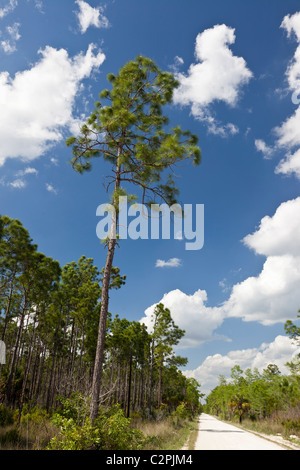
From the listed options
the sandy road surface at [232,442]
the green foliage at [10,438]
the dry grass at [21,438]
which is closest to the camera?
the dry grass at [21,438]

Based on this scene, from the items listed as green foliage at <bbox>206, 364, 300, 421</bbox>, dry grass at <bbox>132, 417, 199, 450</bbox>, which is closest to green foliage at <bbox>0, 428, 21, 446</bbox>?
dry grass at <bbox>132, 417, 199, 450</bbox>

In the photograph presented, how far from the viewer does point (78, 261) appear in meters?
27.1

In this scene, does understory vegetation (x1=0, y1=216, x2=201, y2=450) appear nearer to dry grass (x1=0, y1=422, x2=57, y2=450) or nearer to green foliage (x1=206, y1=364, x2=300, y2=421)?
dry grass (x1=0, y1=422, x2=57, y2=450)

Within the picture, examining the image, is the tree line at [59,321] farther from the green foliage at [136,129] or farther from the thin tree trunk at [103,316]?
the green foliage at [136,129]

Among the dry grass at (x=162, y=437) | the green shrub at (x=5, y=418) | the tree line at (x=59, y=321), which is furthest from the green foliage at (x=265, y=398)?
the green shrub at (x=5, y=418)

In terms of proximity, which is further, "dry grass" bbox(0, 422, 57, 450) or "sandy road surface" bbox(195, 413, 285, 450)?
"sandy road surface" bbox(195, 413, 285, 450)

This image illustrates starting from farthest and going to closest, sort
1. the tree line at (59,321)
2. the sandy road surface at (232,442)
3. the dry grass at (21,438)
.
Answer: the tree line at (59,321)
the sandy road surface at (232,442)
the dry grass at (21,438)

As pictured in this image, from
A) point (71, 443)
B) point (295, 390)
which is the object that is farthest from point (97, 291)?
point (295, 390)

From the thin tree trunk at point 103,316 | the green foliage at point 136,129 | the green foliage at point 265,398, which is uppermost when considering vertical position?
the green foliage at point 136,129

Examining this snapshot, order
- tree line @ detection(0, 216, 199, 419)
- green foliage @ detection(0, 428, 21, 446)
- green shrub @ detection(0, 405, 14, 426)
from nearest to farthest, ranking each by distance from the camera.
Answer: green foliage @ detection(0, 428, 21, 446), green shrub @ detection(0, 405, 14, 426), tree line @ detection(0, 216, 199, 419)

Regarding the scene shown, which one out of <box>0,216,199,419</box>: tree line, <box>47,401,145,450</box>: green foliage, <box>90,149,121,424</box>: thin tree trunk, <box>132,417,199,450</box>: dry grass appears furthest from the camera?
<box>0,216,199,419</box>: tree line

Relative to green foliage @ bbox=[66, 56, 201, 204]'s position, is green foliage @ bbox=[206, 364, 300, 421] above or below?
below

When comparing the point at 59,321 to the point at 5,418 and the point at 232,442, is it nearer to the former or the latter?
the point at 5,418
